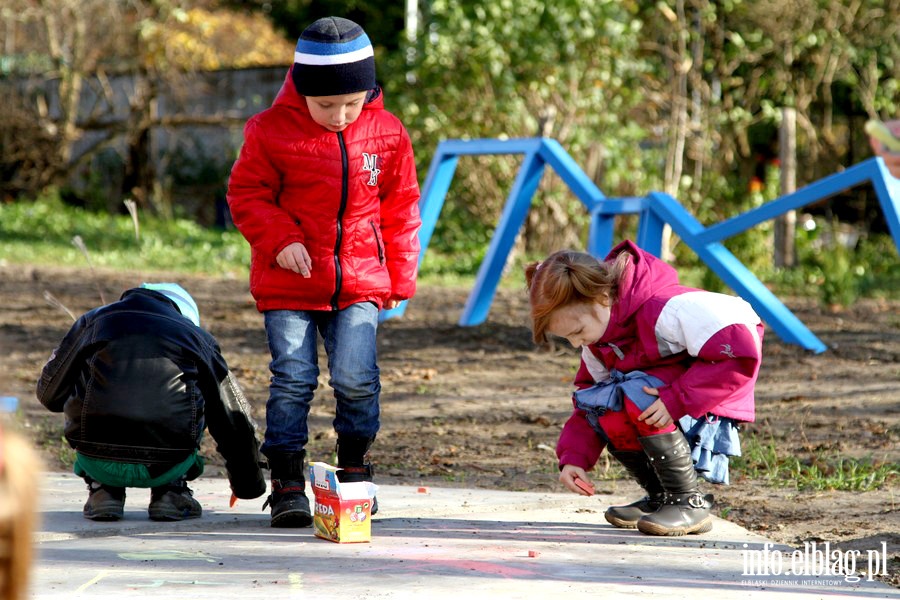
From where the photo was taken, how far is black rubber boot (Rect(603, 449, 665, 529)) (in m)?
3.51

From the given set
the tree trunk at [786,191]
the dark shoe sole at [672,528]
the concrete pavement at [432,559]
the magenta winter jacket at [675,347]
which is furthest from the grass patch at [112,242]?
the dark shoe sole at [672,528]

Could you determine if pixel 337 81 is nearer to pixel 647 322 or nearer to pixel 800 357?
pixel 647 322

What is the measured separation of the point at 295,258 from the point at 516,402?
2433 mm

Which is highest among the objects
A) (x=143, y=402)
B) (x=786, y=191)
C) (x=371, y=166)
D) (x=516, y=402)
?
(x=371, y=166)

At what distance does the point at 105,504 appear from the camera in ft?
11.5

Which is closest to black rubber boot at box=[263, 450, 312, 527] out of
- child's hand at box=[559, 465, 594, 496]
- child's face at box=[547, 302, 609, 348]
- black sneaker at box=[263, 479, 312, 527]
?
black sneaker at box=[263, 479, 312, 527]

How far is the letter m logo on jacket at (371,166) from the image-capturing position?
3.68 metres

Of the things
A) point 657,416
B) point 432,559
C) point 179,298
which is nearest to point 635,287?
point 657,416

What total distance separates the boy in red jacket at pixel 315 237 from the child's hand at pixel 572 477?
0.61 m

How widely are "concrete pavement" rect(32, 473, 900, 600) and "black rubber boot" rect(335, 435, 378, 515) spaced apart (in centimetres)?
14

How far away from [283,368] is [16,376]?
9.47ft

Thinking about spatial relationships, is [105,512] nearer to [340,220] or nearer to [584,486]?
[340,220]

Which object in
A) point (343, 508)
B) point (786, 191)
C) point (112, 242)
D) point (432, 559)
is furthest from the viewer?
point (112, 242)

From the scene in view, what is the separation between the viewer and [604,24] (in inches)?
465
